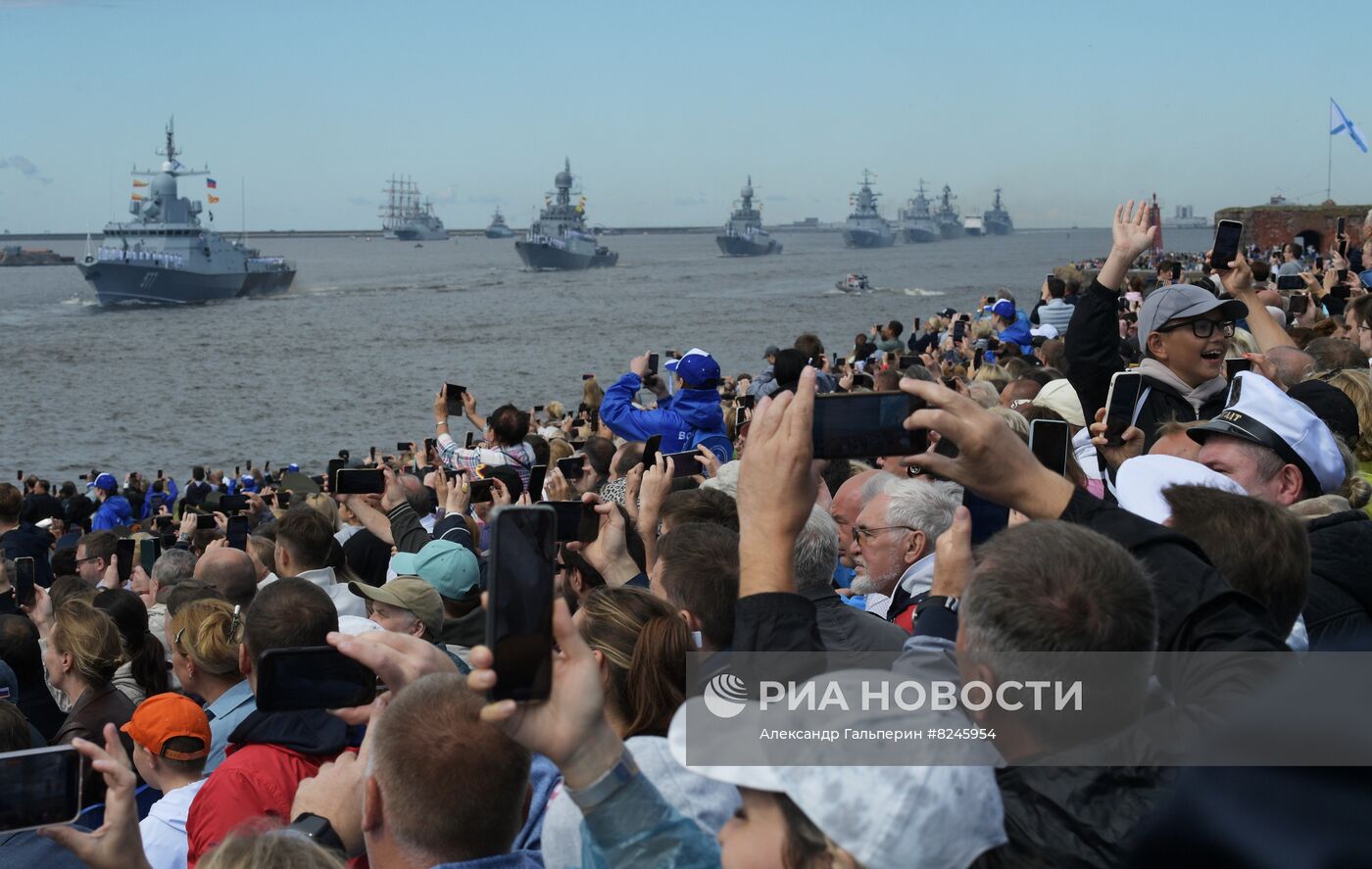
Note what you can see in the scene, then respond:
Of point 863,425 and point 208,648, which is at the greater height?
point 863,425

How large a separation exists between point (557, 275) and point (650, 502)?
12116cm

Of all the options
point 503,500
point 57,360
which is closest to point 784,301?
point 57,360

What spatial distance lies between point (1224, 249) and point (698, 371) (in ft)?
8.49

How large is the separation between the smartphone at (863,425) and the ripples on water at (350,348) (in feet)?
99.8

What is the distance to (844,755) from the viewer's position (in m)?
1.70

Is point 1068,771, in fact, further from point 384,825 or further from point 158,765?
point 158,765

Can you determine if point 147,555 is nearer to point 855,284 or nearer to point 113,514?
point 113,514

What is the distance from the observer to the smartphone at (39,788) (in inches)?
88.1

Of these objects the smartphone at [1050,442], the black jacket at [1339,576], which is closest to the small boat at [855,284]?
the black jacket at [1339,576]

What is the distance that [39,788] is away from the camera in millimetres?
2268

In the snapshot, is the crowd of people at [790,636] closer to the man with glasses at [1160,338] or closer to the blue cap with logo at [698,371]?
the man with glasses at [1160,338]

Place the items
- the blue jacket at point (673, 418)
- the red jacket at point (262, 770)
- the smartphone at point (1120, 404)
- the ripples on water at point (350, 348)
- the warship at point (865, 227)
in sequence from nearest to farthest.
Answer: the red jacket at point (262, 770) → the smartphone at point (1120, 404) → the blue jacket at point (673, 418) → the ripples on water at point (350, 348) → the warship at point (865, 227)

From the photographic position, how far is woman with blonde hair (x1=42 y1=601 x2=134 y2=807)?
4.44 m

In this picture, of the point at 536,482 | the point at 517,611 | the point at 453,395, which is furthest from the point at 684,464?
the point at 517,611
